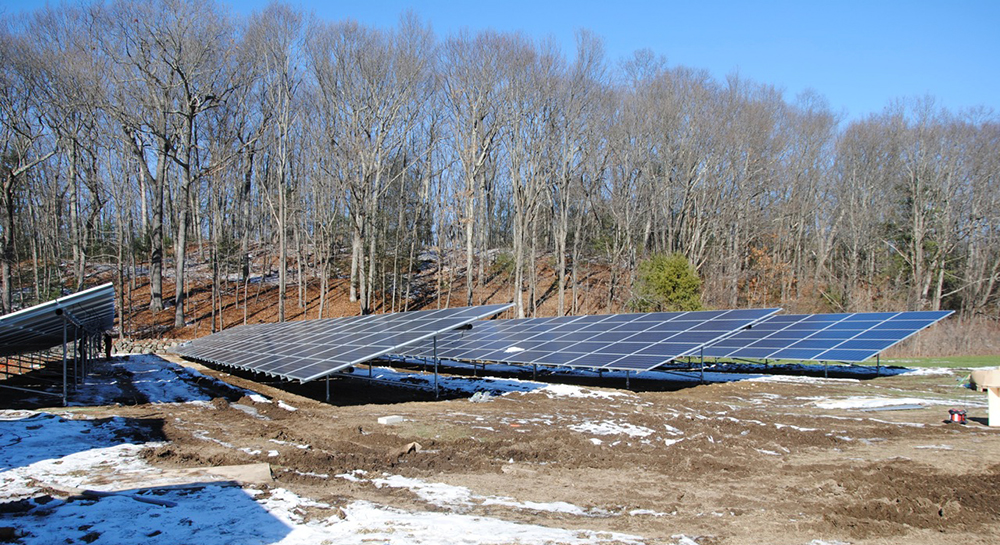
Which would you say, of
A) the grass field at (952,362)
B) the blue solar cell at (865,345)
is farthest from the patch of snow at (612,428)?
the grass field at (952,362)

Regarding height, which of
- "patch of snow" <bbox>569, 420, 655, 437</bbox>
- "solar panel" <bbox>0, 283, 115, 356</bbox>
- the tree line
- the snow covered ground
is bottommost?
"patch of snow" <bbox>569, 420, 655, 437</bbox>

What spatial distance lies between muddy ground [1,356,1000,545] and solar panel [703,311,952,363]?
3763mm

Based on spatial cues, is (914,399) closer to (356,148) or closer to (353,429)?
→ (353,429)

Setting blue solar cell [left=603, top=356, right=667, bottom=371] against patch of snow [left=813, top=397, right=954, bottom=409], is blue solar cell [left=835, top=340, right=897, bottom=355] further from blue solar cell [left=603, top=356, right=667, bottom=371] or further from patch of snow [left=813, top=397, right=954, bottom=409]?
blue solar cell [left=603, top=356, right=667, bottom=371]

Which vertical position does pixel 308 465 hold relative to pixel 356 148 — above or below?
below

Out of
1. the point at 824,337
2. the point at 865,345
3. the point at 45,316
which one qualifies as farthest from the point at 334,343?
the point at 865,345

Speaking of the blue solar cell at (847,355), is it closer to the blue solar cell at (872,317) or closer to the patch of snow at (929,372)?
the patch of snow at (929,372)

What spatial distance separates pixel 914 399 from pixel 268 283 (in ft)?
136

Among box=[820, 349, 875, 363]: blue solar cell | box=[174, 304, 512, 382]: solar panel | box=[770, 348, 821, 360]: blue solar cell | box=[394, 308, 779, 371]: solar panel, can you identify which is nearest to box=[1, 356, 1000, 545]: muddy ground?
box=[174, 304, 512, 382]: solar panel

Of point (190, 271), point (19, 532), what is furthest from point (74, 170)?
point (19, 532)

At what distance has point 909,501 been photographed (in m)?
7.30

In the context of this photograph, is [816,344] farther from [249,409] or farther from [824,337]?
[249,409]

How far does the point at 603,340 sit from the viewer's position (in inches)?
781

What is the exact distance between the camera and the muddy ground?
6.82 m
